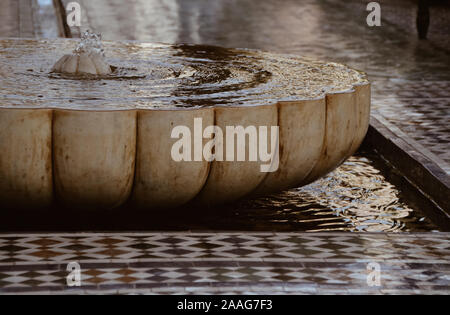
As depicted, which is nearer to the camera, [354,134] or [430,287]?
[430,287]

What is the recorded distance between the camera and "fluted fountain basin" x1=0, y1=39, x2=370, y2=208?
2.75 meters

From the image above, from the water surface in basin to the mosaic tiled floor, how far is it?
0.48 m

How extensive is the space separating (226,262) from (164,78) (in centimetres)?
125

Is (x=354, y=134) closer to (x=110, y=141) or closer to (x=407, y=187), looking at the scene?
(x=407, y=187)

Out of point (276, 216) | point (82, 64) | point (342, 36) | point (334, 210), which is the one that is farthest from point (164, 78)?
point (342, 36)

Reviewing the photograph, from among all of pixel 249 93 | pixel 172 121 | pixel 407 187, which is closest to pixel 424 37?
pixel 407 187

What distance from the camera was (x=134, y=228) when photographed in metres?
3.06

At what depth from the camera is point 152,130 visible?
9.16ft

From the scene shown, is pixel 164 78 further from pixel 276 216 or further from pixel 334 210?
pixel 334 210

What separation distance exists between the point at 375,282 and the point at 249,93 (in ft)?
3.54

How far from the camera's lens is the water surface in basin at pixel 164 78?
307 cm

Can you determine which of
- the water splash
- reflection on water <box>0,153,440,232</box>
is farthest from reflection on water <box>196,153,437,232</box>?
the water splash

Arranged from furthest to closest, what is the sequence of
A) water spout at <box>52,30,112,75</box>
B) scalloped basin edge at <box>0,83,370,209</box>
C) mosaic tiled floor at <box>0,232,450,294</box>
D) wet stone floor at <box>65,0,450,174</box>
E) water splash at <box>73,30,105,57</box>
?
wet stone floor at <box>65,0,450,174</box> → water splash at <box>73,30,105,57</box> → water spout at <box>52,30,112,75</box> → scalloped basin edge at <box>0,83,370,209</box> → mosaic tiled floor at <box>0,232,450,294</box>

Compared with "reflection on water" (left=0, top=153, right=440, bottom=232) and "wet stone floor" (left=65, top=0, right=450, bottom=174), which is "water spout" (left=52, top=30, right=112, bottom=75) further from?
"wet stone floor" (left=65, top=0, right=450, bottom=174)
